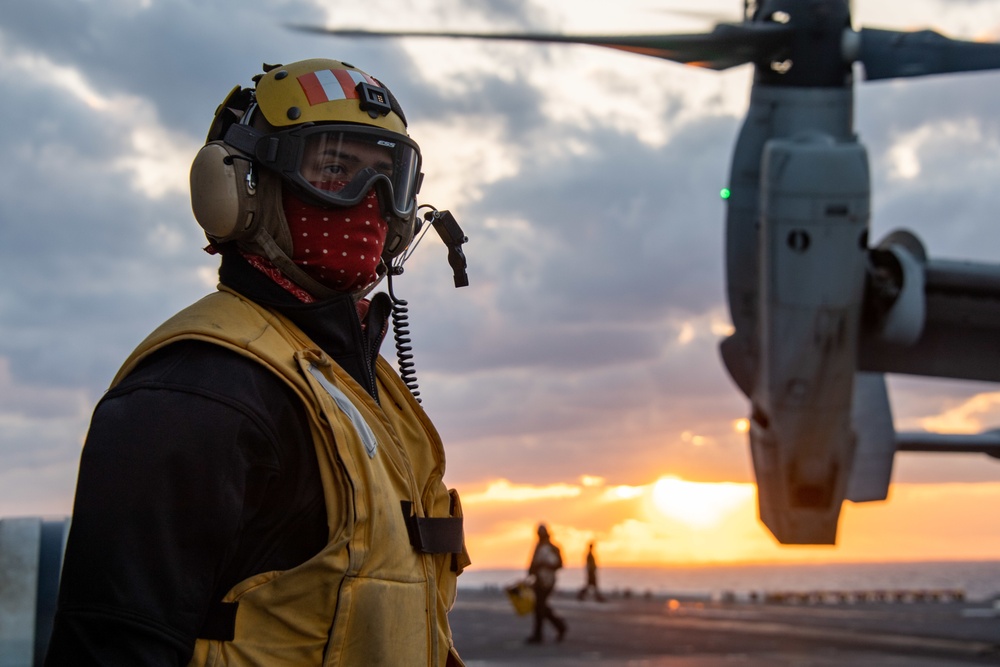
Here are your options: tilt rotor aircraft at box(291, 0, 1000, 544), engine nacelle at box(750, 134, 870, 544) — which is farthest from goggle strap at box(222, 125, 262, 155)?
engine nacelle at box(750, 134, 870, 544)

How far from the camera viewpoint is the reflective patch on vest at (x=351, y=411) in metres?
2.35

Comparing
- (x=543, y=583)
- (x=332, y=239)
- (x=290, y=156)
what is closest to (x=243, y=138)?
(x=290, y=156)

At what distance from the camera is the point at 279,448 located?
224 cm

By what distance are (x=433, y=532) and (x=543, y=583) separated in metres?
15.4

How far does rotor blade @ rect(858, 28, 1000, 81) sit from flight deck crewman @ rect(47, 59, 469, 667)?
45.3 ft

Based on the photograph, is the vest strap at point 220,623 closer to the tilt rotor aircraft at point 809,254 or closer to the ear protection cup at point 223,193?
the ear protection cup at point 223,193

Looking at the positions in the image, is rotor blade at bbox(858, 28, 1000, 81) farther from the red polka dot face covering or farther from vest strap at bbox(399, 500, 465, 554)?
vest strap at bbox(399, 500, 465, 554)

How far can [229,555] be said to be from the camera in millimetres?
2146

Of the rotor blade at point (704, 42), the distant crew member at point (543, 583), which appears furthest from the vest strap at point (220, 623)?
the distant crew member at point (543, 583)

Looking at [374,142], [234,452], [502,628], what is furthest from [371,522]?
[502,628]

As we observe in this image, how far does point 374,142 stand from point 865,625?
22.0 meters

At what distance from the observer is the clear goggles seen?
2.62m

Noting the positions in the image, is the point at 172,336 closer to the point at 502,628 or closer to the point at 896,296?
the point at 896,296

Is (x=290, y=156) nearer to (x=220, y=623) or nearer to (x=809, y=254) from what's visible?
(x=220, y=623)
